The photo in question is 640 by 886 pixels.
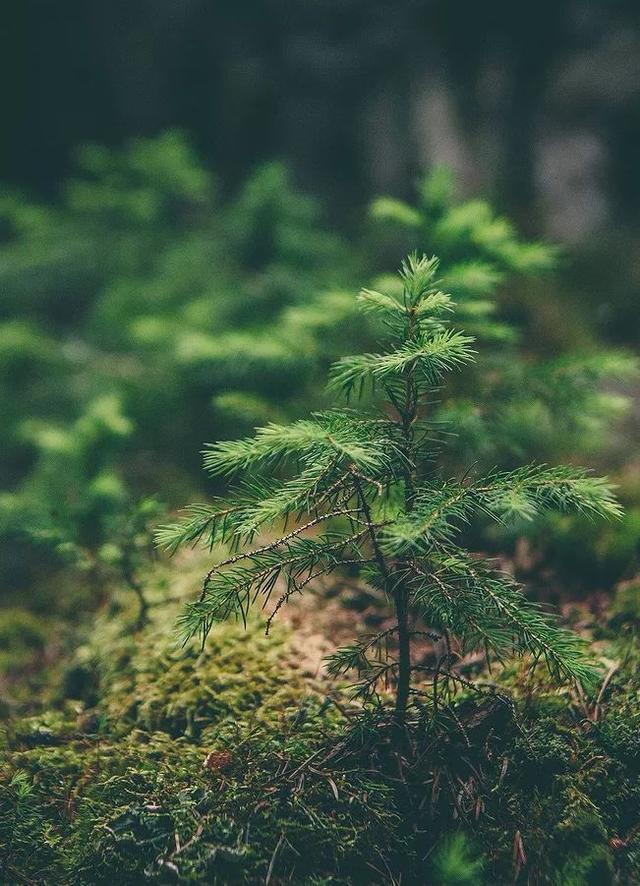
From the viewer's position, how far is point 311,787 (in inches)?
85.4

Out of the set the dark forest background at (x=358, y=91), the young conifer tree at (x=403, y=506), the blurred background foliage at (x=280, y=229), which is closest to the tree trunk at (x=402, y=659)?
the young conifer tree at (x=403, y=506)

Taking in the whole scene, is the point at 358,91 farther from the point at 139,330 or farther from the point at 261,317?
the point at 139,330

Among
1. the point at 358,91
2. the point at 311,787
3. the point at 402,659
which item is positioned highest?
the point at 358,91

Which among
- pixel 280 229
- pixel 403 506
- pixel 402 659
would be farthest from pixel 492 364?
pixel 280 229

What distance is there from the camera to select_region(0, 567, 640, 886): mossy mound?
2.04 meters

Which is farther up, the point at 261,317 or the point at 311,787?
the point at 261,317

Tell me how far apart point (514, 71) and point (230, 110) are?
295 cm

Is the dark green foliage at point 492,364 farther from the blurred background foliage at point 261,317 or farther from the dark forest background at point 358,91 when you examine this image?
the dark forest background at point 358,91

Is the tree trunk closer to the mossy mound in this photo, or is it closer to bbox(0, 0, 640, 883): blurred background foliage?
the mossy mound

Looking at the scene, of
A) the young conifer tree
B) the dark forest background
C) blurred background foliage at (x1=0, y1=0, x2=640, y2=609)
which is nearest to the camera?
the young conifer tree

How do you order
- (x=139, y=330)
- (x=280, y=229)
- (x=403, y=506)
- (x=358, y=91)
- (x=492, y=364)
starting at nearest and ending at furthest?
(x=403, y=506), (x=492, y=364), (x=139, y=330), (x=280, y=229), (x=358, y=91)

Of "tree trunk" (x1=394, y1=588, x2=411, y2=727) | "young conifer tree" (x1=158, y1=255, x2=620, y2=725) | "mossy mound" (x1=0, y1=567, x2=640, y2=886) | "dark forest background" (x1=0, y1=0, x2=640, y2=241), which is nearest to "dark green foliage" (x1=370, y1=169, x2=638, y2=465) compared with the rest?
"young conifer tree" (x1=158, y1=255, x2=620, y2=725)

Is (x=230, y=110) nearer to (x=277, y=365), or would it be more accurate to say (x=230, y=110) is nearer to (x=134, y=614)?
(x=277, y=365)

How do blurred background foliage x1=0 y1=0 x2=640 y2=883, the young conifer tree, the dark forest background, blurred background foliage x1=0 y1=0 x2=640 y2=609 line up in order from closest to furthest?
the young conifer tree → blurred background foliage x1=0 y1=0 x2=640 y2=883 → blurred background foliage x1=0 y1=0 x2=640 y2=609 → the dark forest background
